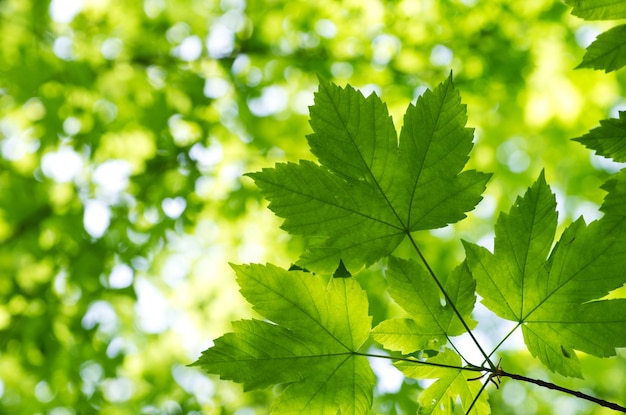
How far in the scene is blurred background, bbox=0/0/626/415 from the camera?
136 inches

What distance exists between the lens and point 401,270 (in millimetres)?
1042

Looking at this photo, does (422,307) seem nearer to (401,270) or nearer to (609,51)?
(401,270)

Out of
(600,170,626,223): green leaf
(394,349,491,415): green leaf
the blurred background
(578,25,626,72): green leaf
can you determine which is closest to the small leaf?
(394,349,491,415): green leaf

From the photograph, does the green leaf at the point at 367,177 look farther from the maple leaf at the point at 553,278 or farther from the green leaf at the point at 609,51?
the green leaf at the point at 609,51

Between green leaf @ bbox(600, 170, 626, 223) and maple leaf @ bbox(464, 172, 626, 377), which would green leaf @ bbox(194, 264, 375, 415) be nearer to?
maple leaf @ bbox(464, 172, 626, 377)

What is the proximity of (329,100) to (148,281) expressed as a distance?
3926mm

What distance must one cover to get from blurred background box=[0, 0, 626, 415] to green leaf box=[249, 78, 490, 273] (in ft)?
7.07

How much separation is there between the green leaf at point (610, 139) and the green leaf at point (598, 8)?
0.62 feet

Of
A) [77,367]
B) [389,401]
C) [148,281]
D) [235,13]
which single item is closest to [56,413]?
[77,367]

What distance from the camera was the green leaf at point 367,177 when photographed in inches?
37.8

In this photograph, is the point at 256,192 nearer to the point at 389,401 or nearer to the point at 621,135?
the point at 389,401

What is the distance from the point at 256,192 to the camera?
3.58 metres

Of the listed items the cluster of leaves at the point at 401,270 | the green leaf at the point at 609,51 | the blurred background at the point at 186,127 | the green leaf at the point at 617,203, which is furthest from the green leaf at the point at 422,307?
the blurred background at the point at 186,127

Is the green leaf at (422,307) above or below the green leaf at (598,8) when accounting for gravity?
below
